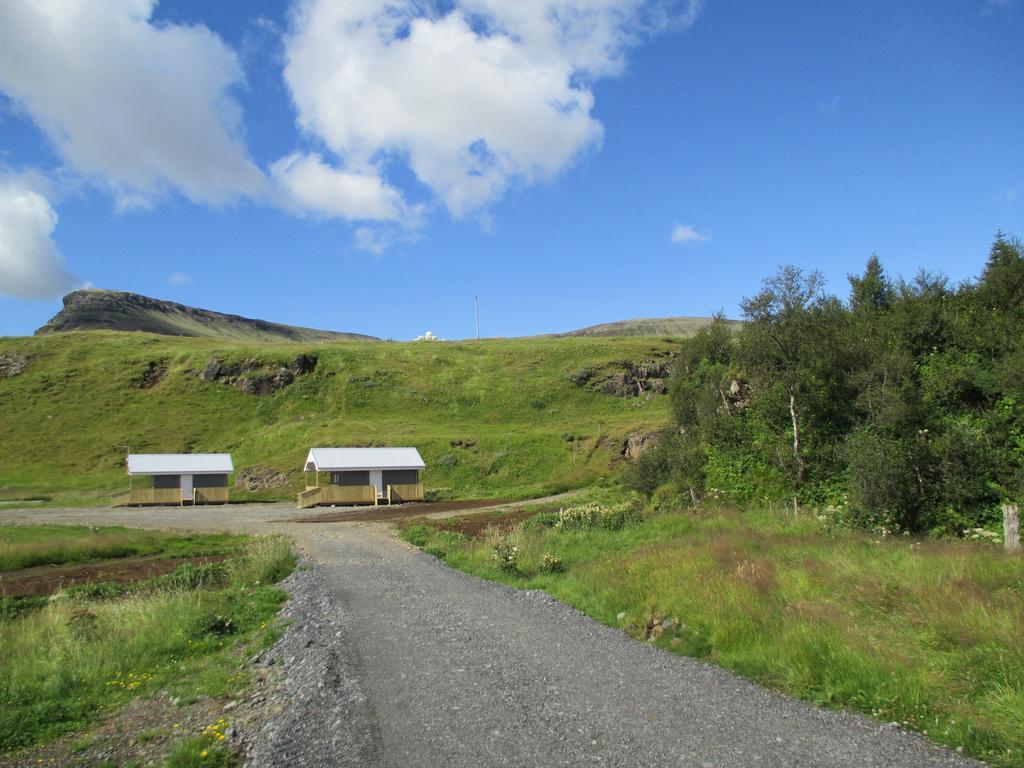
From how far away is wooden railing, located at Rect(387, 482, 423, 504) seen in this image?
46375mm

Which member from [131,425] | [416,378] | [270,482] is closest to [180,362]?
[131,425]

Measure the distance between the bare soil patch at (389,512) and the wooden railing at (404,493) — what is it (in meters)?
2.88

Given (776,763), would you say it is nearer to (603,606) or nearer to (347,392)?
(603,606)

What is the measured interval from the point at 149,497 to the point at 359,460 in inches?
619

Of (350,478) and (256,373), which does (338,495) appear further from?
(256,373)

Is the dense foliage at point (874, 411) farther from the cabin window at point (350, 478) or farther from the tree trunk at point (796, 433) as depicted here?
the cabin window at point (350, 478)

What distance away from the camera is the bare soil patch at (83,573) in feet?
56.1

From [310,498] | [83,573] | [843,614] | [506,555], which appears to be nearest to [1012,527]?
[843,614]

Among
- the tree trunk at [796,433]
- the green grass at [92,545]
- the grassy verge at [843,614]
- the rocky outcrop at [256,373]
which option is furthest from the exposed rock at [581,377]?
the grassy verge at [843,614]

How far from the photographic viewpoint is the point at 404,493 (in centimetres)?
4672

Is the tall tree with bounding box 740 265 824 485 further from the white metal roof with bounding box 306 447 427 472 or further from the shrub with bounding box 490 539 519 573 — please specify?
the white metal roof with bounding box 306 447 427 472

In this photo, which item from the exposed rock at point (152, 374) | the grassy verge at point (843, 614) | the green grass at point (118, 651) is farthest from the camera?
the exposed rock at point (152, 374)

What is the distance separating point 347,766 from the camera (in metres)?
5.27

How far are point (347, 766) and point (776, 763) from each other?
10.9ft
